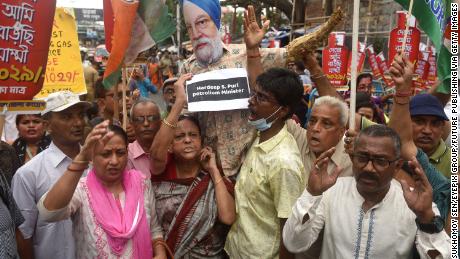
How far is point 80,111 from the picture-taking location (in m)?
3.13

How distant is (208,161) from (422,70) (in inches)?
156

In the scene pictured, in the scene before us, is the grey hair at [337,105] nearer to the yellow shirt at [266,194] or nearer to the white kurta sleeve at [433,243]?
the yellow shirt at [266,194]

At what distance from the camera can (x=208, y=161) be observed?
2955 mm

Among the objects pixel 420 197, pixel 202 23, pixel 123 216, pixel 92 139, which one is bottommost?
pixel 123 216

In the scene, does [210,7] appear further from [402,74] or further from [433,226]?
[433,226]

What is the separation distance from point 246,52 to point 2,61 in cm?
139

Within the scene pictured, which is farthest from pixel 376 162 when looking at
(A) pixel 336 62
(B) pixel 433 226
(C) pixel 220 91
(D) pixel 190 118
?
(A) pixel 336 62

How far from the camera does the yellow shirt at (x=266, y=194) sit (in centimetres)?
258

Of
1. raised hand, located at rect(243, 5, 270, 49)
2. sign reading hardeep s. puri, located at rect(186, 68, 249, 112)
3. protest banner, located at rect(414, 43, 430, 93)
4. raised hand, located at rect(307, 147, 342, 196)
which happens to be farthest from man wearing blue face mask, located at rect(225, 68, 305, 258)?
protest banner, located at rect(414, 43, 430, 93)

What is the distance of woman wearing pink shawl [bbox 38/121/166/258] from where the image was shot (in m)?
2.49

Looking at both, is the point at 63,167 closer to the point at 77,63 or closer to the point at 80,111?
the point at 80,111

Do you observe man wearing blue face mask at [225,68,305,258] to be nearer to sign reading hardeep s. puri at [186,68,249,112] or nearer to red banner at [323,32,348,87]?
sign reading hardeep s. puri at [186,68,249,112]

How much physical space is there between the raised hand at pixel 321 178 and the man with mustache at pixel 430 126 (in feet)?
3.74

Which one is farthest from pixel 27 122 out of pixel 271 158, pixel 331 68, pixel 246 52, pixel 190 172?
pixel 331 68
